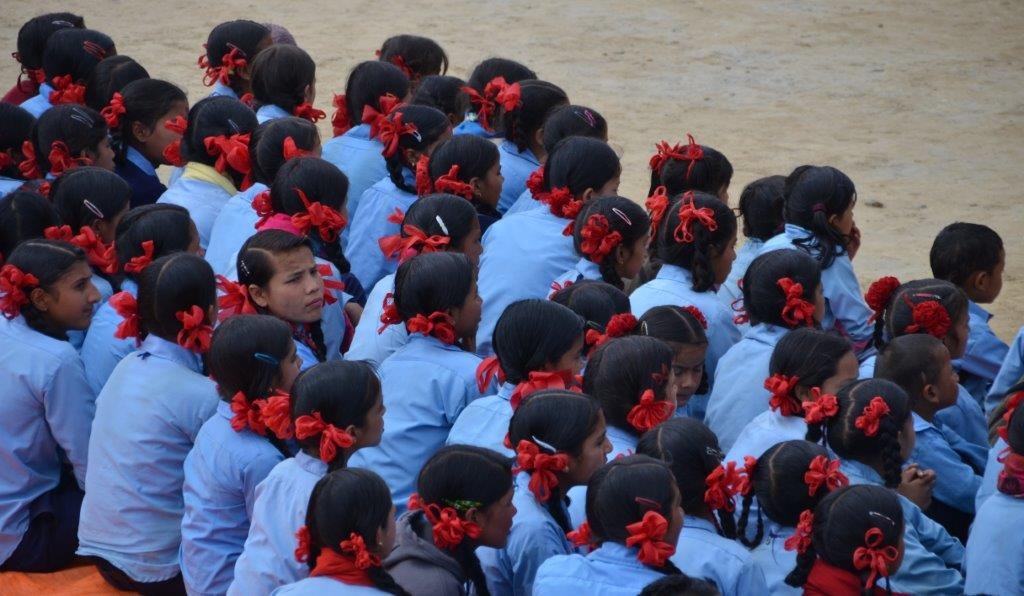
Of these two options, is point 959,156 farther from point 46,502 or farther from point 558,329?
point 46,502

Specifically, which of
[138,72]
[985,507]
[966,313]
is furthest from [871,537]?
[138,72]

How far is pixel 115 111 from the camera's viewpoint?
647 centimetres

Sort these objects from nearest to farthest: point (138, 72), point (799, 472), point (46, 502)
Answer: point (799, 472) < point (46, 502) < point (138, 72)

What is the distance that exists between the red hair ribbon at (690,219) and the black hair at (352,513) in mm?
1947

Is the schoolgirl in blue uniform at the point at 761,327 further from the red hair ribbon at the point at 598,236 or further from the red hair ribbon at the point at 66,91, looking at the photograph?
the red hair ribbon at the point at 66,91

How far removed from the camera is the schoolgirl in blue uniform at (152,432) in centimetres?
435

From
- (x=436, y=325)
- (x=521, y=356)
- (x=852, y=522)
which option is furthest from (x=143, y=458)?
(x=852, y=522)

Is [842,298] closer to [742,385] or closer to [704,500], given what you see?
[742,385]

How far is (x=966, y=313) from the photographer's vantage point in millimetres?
4867

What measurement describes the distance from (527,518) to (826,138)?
567 centimetres

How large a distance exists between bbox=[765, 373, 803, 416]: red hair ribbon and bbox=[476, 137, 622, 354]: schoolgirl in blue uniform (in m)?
1.34

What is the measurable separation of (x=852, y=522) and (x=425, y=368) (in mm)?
1478

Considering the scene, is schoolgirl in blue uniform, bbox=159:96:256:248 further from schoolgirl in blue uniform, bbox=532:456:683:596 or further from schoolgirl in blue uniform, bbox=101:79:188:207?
schoolgirl in blue uniform, bbox=532:456:683:596

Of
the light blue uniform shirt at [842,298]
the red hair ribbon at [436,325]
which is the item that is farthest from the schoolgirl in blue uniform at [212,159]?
the light blue uniform shirt at [842,298]
